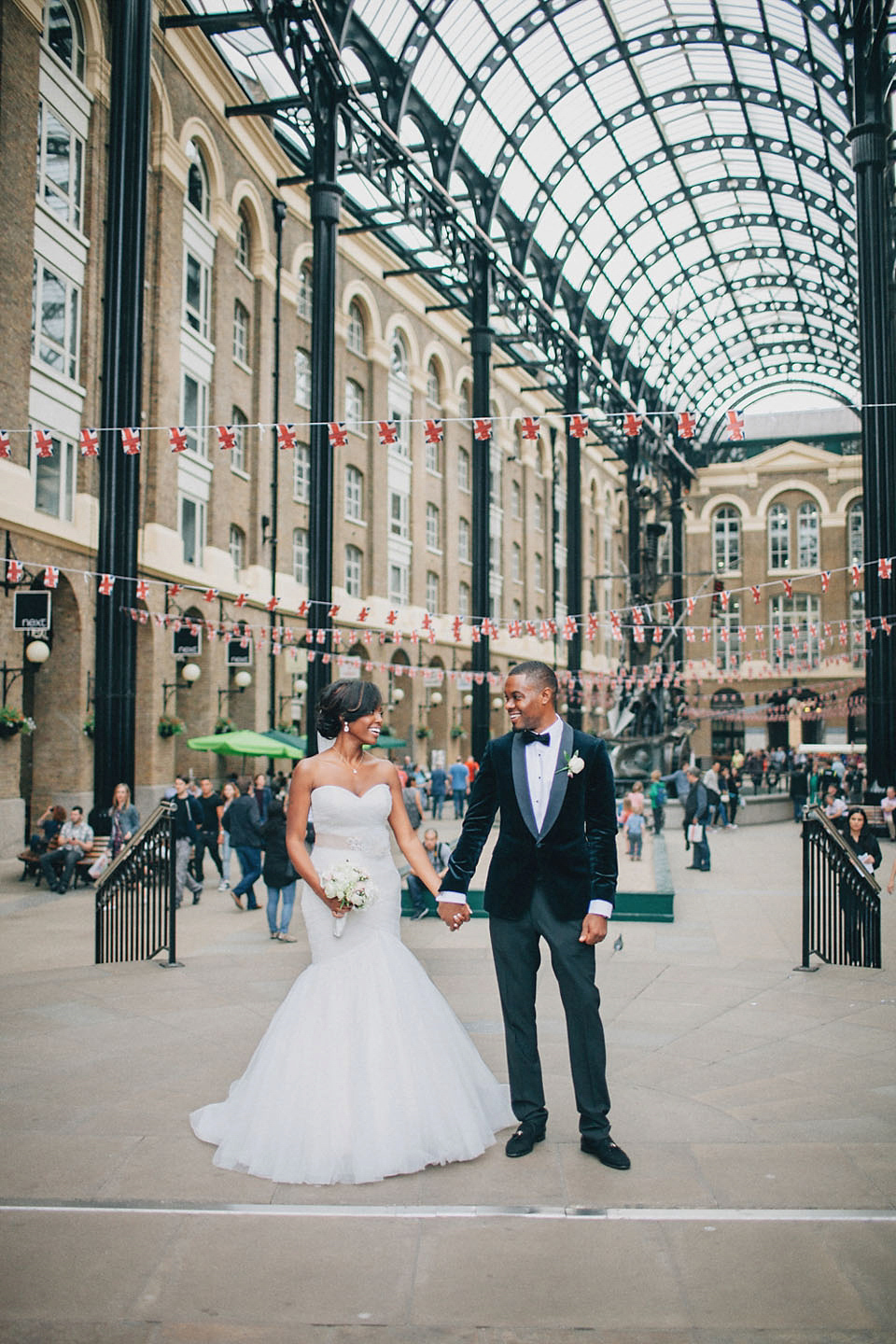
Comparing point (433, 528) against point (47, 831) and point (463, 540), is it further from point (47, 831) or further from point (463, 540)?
point (47, 831)

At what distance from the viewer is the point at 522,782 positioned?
14.9 ft

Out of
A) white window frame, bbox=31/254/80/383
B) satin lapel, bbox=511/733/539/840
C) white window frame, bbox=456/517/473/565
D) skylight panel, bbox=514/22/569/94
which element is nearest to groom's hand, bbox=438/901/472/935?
satin lapel, bbox=511/733/539/840

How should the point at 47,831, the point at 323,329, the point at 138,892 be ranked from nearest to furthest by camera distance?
the point at 138,892 → the point at 47,831 → the point at 323,329

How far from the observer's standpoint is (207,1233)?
3.67 m

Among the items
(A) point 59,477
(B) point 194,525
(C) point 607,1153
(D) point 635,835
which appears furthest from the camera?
(B) point 194,525

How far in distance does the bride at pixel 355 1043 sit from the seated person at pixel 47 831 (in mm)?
12506

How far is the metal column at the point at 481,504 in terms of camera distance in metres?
27.8

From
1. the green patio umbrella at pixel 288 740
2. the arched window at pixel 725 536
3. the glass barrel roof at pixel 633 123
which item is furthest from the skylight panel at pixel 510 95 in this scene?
the arched window at pixel 725 536

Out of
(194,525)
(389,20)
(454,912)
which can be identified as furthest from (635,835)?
(389,20)

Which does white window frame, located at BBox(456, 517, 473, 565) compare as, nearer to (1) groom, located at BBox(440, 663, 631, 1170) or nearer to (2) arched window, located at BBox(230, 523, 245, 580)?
(2) arched window, located at BBox(230, 523, 245, 580)

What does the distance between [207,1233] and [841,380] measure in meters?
57.3

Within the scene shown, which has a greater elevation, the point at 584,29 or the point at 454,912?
the point at 584,29

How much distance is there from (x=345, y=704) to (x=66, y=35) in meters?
21.8

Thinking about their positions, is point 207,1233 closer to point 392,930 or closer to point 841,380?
point 392,930
